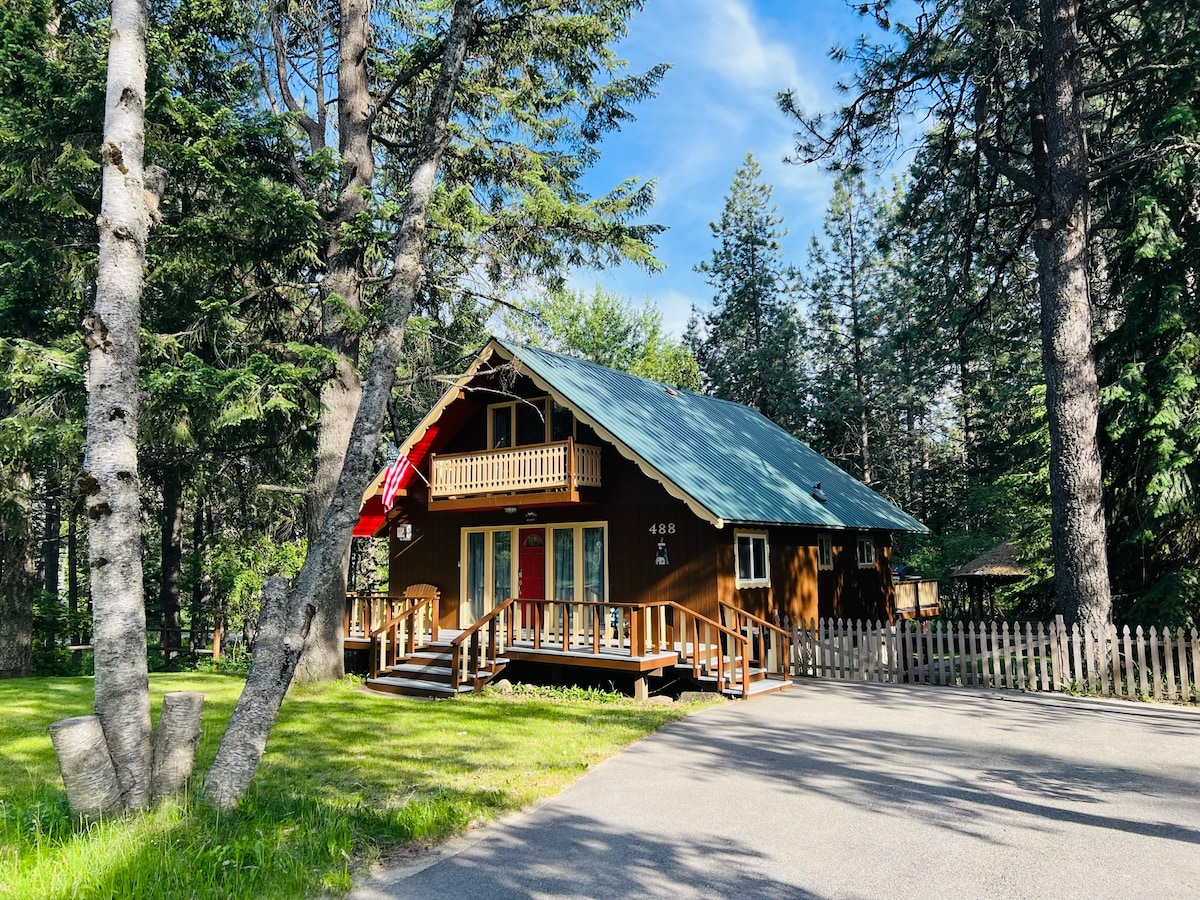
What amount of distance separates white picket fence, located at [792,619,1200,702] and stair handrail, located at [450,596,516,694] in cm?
588

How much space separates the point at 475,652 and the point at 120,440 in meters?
8.80

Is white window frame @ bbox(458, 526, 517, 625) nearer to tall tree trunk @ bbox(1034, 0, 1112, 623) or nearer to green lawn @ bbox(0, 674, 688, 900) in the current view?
green lawn @ bbox(0, 674, 688, 900)

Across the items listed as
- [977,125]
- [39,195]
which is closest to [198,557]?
[39,195]

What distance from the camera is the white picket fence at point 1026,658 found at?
12328 millimetres

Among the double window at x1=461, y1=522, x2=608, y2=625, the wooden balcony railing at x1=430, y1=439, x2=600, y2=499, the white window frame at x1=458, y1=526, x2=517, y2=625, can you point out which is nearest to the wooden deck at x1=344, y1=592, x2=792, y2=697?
the double window at x1=461, y1=522, x2=608, y2=625

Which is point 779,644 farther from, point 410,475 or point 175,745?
point 175,745

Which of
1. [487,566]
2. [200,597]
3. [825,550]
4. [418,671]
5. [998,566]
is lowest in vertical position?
[418,671]

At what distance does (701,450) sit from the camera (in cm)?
1802

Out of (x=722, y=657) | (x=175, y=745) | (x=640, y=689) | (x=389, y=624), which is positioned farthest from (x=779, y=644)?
(x=175, y=745)

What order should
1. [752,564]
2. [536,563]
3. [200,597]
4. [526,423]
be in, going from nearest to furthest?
1. [752,564]
2. [536,563]
3. [526,423]
4. [200,597]

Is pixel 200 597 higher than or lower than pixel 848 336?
lower

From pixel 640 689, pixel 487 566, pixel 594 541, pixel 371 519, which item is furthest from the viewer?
pixel 371 519

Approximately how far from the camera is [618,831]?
21.3 ft

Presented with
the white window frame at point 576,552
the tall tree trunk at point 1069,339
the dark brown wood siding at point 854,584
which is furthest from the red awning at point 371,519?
the tall tree trunk at point 1069,339
